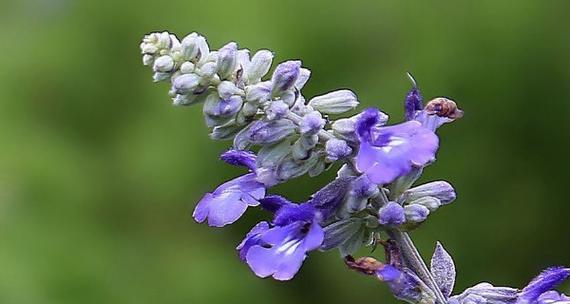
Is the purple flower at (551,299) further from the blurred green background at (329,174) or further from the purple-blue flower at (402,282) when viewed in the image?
the blurred green background at (329,174)

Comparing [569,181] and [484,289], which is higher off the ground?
[484,289]

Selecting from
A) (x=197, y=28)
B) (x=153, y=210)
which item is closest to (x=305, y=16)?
(x=197, y=28)

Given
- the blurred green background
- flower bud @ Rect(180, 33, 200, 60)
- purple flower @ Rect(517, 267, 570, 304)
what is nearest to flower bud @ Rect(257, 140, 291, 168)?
flower bud @ Rect(180, 33, 200, 60)

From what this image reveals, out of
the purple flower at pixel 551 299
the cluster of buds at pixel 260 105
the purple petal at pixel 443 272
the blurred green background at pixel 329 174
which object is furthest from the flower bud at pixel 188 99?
the blurred green background at pixel 329 174

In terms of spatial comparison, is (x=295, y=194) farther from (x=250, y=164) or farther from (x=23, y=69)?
(x=250, y=164)

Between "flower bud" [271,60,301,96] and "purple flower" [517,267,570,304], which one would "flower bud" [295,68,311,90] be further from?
"purple flower" [517,267,570,304]

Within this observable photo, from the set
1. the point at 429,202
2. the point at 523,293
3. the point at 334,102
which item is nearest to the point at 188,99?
the point at 334,102
